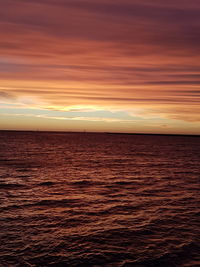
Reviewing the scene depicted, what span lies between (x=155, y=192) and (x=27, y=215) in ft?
45.4

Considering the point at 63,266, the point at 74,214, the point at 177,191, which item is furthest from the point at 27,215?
the point at 177,191

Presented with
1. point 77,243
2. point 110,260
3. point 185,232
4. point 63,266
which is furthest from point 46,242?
point 185,232

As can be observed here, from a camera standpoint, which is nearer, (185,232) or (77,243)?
(77,243)

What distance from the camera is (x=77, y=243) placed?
45.4 feet

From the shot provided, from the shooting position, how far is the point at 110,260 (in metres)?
12.1

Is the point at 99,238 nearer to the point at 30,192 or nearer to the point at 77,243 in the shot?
the point at 77,243

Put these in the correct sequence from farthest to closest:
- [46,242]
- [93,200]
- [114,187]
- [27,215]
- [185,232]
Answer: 1. [114,187]
2. [93,200]
3. [27,215]
4. [185,232]
5. [46,242]

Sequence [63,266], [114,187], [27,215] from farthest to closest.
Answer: [114,187] → [27,215] → [63,266]

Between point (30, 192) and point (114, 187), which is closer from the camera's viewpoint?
point (30, 192)

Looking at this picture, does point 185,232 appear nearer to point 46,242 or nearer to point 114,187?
point 46,242

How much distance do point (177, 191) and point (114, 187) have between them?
23.2ft

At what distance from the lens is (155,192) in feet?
85.4

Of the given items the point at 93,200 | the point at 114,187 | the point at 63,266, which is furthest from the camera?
the point at 114,187

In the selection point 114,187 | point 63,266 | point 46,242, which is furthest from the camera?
point 114,187
